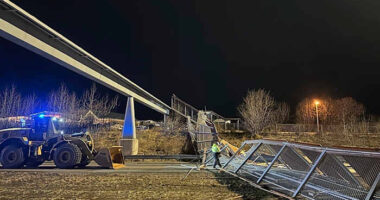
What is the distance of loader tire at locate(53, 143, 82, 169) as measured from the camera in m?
13.8

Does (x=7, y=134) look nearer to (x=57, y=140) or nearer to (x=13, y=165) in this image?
(x=13, y=165)

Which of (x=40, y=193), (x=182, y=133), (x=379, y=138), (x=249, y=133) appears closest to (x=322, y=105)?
(x=379, y=138)

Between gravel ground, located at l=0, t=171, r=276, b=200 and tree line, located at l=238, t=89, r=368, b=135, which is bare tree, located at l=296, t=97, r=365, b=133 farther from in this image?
gravel ground, located at l=0, t=171, r=276, b=200

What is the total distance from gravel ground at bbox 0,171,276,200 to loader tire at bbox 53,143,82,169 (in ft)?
7.53

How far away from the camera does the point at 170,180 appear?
399 inches

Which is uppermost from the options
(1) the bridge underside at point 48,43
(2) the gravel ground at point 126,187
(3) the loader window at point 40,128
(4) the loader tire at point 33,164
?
(1) the bridge underside at point 48,43

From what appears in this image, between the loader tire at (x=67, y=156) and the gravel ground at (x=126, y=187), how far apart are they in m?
2.29

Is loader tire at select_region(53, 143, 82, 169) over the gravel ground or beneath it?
over

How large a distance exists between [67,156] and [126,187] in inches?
268

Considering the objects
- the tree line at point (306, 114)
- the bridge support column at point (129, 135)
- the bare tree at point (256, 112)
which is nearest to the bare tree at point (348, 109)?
Answer: the tree line at point (306, 114)

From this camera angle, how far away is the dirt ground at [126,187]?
759 cm

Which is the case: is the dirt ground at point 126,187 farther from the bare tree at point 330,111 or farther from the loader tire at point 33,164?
the bare tree at point 330,111

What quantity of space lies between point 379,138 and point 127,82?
30323 mm

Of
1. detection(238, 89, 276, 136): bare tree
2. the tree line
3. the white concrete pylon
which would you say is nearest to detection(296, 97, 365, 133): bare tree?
the tree line
